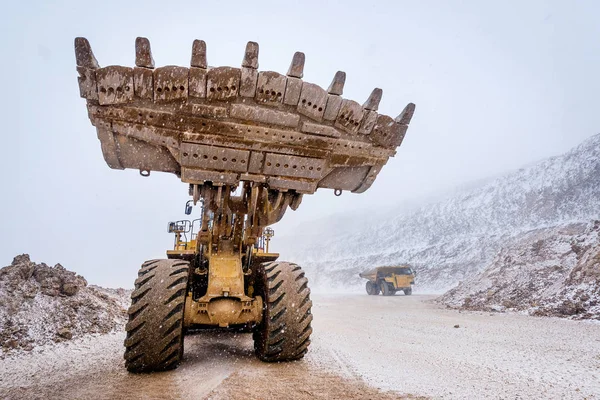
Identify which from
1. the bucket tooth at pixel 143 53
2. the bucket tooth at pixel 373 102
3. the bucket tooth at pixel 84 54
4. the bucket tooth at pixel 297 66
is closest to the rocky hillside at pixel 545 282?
the bucket tooth at pixel 373 102

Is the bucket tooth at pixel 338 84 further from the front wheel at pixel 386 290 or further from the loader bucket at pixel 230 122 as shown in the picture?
the front wheel at pixel 386 290

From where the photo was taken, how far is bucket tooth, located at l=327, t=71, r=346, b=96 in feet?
11.3

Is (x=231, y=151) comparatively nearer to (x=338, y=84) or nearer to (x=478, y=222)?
(x=338, y=84)

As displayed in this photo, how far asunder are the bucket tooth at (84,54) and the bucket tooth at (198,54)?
2.57 feet

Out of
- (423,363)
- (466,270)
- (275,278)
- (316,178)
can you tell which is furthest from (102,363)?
(466,270)

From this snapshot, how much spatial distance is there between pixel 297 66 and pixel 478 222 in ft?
119

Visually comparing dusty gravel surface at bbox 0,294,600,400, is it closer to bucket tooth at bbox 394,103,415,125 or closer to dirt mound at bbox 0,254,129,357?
dirt mound at bbox 0,254,129,357

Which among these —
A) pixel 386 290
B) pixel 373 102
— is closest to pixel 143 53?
pixel 373 102

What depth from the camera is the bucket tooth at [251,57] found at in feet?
10.3

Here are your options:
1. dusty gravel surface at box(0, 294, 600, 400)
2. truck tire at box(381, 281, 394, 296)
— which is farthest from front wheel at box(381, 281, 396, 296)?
dusty gravel surface at box(0, 294, 600, 400)

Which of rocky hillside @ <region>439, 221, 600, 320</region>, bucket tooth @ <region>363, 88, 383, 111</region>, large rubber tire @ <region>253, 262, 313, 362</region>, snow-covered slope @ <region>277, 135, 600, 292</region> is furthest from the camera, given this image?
snow-covered slope @ <region>277, 135, 600, 292</region>

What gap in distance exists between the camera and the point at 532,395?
315cm

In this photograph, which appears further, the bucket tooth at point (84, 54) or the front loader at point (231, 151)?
the front loader at point (231, 151)

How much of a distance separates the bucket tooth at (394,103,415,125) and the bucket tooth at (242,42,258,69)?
1.55 m
